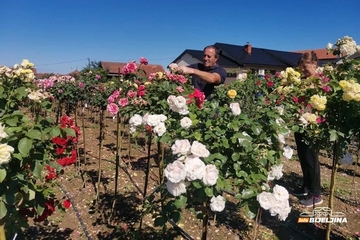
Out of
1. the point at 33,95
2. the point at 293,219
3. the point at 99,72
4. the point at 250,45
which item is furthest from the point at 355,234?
the point at 250,45

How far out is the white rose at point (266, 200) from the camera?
127 cm

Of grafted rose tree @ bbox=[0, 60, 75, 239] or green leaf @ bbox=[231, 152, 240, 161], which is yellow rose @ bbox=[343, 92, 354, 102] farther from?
grafted rose tree @ bbox=[0, 60, 75, 239]

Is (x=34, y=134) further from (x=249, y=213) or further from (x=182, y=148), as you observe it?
(x=249, y=213)

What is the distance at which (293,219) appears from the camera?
3307mm

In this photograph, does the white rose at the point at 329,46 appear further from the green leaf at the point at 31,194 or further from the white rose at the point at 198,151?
the green leaf at the point at 31,194

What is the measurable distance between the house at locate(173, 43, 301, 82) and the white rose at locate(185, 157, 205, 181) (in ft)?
75.7

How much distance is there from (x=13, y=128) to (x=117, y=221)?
226 centimetres

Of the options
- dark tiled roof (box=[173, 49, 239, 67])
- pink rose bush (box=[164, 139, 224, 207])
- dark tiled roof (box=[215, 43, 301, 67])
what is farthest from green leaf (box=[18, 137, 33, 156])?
dark tiled roof (box=[215, 43, 301, 67])

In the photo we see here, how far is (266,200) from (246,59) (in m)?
26.5

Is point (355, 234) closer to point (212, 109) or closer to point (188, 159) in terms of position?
point (212, 109)

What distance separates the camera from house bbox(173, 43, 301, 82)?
2575cm

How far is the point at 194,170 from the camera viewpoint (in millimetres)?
1180

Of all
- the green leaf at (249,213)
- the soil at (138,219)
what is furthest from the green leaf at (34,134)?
the soil at (138,219)

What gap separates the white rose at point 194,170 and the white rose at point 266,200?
1.02 ft
